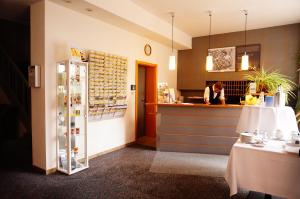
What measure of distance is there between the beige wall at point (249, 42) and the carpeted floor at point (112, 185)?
13.2 feet

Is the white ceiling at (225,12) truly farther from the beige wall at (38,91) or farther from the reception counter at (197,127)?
the reception counter at (197,127)

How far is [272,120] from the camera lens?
276 centimetres

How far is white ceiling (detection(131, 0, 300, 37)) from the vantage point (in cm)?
422

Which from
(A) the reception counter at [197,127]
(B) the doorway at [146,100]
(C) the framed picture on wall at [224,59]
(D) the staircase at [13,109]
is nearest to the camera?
(A) the reception counter at [197,127]

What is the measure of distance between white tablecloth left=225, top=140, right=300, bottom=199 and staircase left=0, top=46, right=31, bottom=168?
4.34 meters

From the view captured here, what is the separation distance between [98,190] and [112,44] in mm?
3061

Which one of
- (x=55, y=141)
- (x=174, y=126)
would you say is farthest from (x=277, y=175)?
(x=55, y=141)

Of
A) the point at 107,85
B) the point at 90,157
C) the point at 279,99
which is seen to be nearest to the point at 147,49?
the point at 107,85

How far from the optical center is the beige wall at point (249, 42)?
5.54 metres

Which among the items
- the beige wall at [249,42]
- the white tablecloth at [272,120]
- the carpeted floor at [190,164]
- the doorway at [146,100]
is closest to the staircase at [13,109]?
the doorway at [146,100]

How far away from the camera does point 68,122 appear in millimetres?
3311

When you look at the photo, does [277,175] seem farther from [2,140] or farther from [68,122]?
[2,140]

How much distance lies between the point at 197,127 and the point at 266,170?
247cm

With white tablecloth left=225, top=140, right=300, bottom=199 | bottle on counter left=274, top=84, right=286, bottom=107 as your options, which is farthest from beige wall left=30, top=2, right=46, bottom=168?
bottle on counter left=274, top=84, right=286, bottom=107
